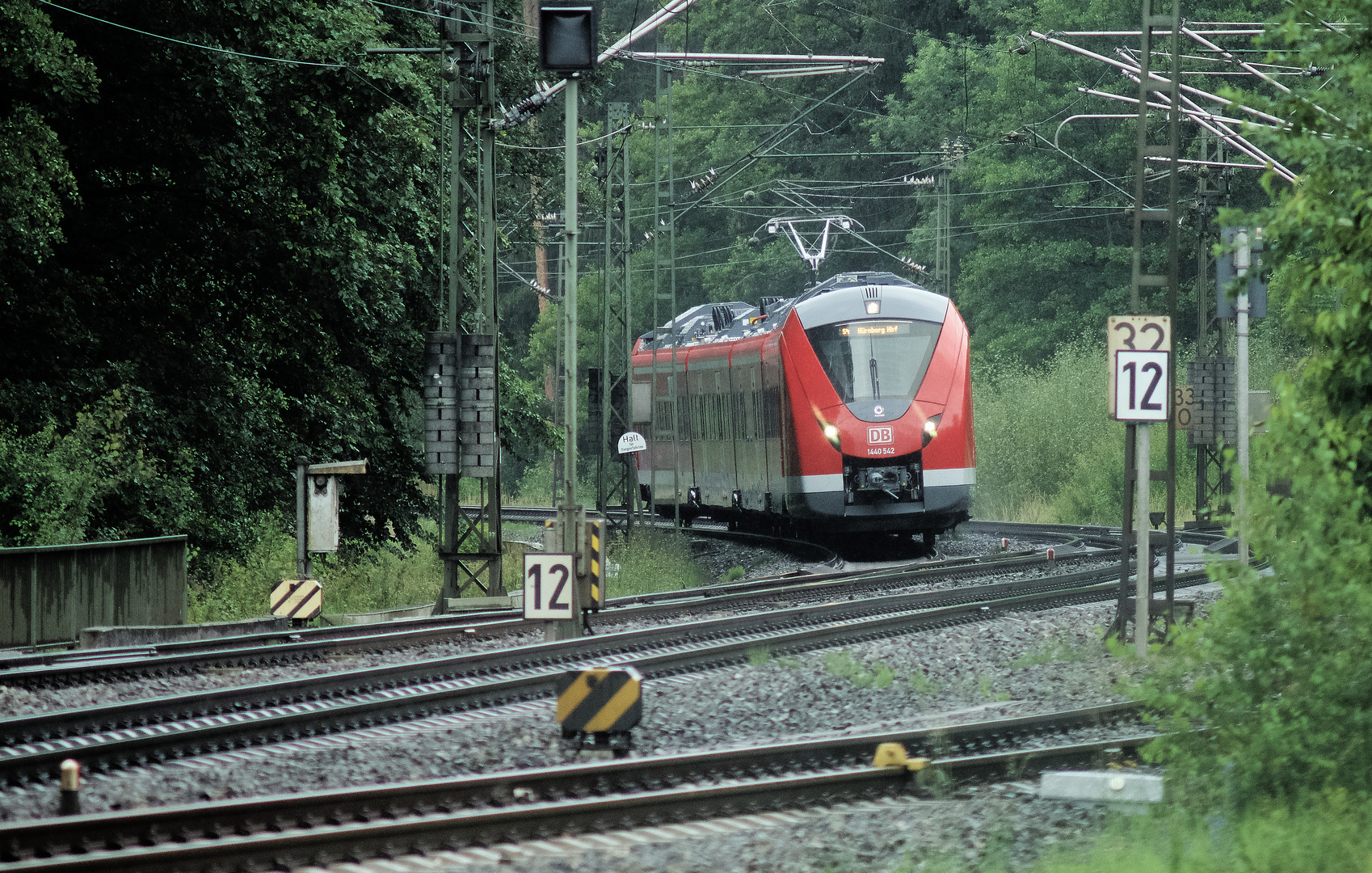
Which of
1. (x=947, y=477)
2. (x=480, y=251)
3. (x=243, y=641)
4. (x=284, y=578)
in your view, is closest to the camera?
(x=243, y=641)

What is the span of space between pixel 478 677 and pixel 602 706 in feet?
11.7

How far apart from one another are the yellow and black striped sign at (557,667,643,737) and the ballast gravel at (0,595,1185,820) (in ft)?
0.75

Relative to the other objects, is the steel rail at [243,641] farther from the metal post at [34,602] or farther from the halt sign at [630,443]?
the halt sign at [630,443]

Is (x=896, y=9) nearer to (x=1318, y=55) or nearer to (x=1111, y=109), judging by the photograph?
(x=1111, y=109)

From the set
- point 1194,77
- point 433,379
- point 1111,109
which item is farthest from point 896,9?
point 433,379

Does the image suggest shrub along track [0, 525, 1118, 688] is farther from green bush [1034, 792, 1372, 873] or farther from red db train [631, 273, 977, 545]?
green bush [1034, 792, 1372, 873]

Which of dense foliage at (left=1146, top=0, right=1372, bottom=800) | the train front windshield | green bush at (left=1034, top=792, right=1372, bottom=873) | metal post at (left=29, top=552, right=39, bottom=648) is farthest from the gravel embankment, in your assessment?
the train front windshield

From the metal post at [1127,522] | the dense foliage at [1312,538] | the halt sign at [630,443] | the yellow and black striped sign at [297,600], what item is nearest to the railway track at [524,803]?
the dense foliage at [1312,538]

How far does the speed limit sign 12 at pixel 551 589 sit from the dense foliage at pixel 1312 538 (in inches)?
262

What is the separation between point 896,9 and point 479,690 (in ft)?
176

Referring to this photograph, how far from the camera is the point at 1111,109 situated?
49.6 m

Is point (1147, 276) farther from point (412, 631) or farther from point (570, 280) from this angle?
point (412, 631)

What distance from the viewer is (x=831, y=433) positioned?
76.7 ft

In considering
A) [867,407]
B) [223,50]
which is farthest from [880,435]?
[223,50]
